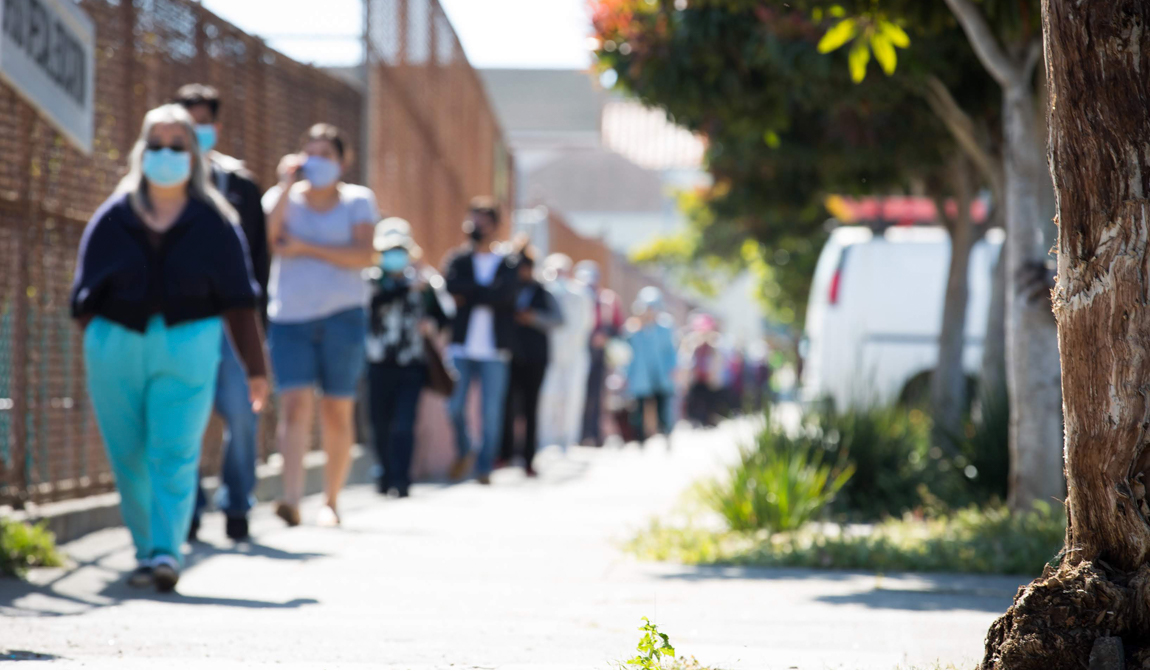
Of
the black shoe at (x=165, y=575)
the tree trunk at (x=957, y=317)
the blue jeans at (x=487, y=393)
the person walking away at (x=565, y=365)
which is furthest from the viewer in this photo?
the person walking away at (x=565, y=365)

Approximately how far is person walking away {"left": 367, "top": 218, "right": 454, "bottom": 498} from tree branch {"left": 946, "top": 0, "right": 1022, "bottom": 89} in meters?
3.96

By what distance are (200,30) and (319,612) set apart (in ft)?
16.3

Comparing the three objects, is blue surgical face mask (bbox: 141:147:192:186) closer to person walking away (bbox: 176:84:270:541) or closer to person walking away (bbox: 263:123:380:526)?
person walking away (bbox: 176:84:270:541)

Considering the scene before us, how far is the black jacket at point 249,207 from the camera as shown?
7.25 m

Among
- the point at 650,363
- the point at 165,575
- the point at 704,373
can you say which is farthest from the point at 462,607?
the point at 704,373

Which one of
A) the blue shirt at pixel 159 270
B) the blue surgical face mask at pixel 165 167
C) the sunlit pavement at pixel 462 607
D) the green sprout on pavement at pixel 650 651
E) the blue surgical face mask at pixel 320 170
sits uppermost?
the blue surgical face mask at pixel 320 170

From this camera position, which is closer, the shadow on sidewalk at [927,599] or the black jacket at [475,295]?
the shadow on sidewalk at [927,599]

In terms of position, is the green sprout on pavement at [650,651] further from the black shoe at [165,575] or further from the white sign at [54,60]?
the white sign at [54,60]

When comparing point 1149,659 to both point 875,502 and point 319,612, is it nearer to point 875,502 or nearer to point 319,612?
point 319,612

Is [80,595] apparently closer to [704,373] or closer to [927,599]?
[927,599]

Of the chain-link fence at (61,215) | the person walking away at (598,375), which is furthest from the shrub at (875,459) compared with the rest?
the person walking away at (598,375)

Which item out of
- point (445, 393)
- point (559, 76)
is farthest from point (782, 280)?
point (559, 76)

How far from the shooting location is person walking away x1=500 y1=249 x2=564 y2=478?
39.0 ft

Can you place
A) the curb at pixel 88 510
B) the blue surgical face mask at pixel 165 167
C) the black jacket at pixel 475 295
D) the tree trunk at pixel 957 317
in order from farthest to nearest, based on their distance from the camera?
1. the tree trunk at pixel 957 317
2. the black jacket at pixel 475 295
3. the curb at pixel 88 510
4. the blue surgical face mask at pixel 165 167
